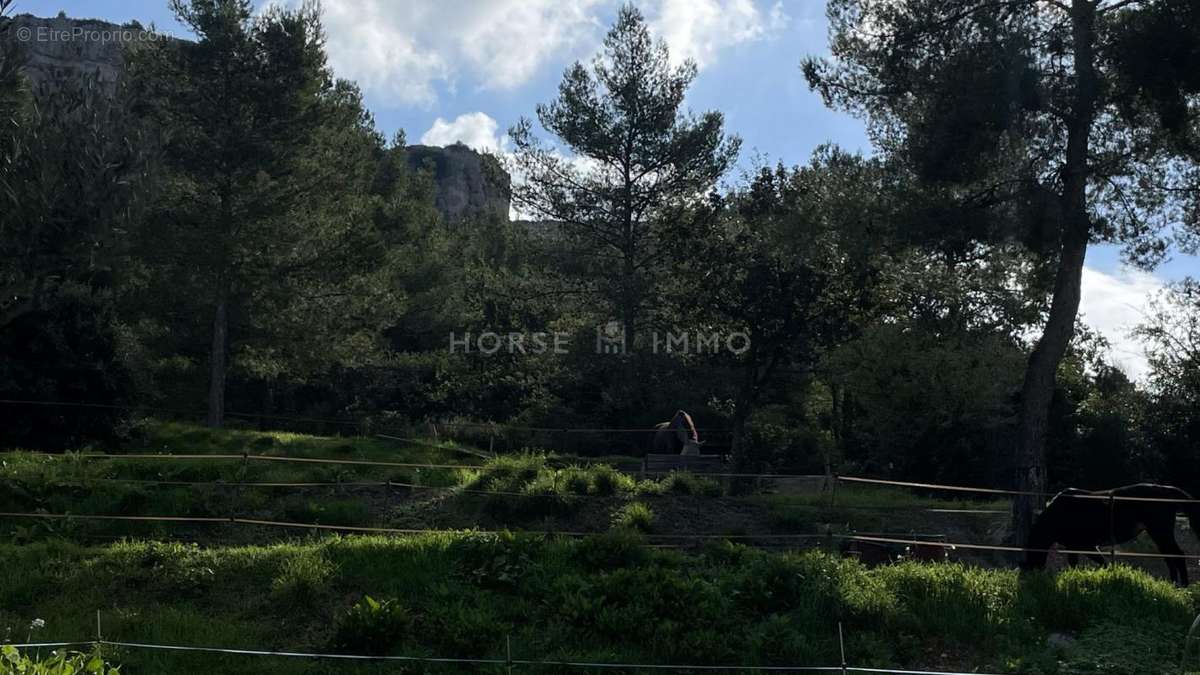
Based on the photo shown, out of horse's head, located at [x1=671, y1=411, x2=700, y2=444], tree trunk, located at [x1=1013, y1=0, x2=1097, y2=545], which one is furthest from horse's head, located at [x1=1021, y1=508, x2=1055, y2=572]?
horse's head, located at [x1=671, y1=411, x2=700, y2=444]

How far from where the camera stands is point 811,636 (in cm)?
1118

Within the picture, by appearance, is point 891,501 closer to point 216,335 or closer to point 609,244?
point 609,244

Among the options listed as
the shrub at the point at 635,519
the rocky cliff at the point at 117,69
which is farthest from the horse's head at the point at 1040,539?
the rocky cliff at the point at 117,69

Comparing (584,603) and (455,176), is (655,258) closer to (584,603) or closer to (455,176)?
(584,603)

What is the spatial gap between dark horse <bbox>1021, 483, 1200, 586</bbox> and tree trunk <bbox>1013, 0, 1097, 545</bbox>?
213 cm

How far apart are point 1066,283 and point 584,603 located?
1107 cm

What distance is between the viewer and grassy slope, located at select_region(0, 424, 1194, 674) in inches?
427

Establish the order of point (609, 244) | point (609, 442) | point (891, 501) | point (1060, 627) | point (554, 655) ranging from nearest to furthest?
point (554, 655), point (1060, 627), point (891, 501), point (609, 442), point (609, 244)

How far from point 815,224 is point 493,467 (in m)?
9.72

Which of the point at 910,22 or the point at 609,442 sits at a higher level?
the point at 910,22

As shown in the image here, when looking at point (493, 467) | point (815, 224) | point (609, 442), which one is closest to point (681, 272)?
point (815, 224)

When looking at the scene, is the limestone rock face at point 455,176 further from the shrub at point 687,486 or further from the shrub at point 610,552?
the shrub at point 610,552

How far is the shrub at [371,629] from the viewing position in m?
10.7

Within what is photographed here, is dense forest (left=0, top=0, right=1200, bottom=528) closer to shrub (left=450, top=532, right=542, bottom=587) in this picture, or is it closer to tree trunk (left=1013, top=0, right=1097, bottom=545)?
tree trunk (left=1013, top=0, right=1097, bottom=545)
